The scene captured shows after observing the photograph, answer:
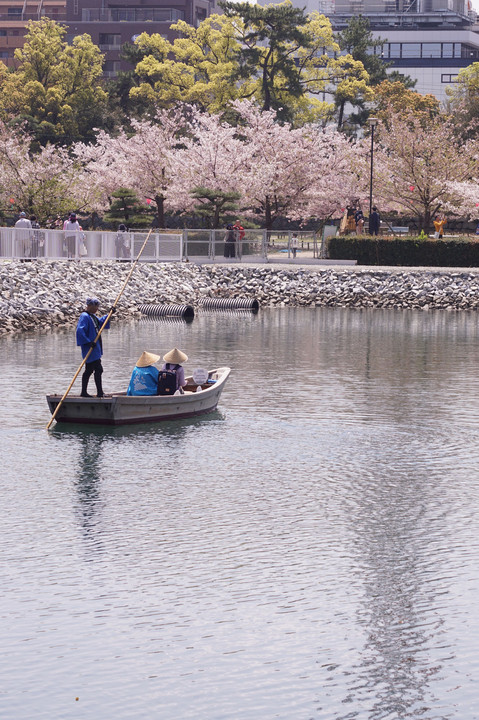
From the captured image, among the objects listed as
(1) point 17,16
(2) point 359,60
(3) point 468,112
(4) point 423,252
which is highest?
(1) point 17,16

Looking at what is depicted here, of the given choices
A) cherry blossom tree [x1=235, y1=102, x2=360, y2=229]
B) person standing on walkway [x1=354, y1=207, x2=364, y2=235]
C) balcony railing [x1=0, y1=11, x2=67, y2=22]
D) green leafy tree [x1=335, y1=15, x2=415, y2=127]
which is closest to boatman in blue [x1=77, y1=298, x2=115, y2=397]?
person standing on walkway [x1=354, y1=207, x2=364, y2=235]

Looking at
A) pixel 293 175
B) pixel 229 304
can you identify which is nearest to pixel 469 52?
pixel 293 175

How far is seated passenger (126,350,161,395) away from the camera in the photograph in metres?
20.0

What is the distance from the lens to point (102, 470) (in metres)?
17.3

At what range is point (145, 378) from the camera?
20.2 metres

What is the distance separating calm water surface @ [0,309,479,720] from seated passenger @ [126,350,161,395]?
2.65 feet

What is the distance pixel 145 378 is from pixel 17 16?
142 meters

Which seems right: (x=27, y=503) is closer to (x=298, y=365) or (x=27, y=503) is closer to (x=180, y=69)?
(x=298, y=365)

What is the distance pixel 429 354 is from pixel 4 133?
52.3 meters

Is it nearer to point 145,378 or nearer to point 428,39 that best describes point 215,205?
point 145,378

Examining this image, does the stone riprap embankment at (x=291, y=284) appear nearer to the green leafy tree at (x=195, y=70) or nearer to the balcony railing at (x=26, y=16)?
the green leafy tree at (x=195, y=70)

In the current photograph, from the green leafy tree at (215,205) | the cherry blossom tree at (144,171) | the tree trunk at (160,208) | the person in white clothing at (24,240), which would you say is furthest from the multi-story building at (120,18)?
the person in white clothing at (24,240)

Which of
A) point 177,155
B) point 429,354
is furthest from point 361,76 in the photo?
point 429,354

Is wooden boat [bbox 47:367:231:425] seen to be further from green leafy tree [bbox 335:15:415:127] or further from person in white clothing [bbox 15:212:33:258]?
green leafy tree [bbox 335:15:415:127]
